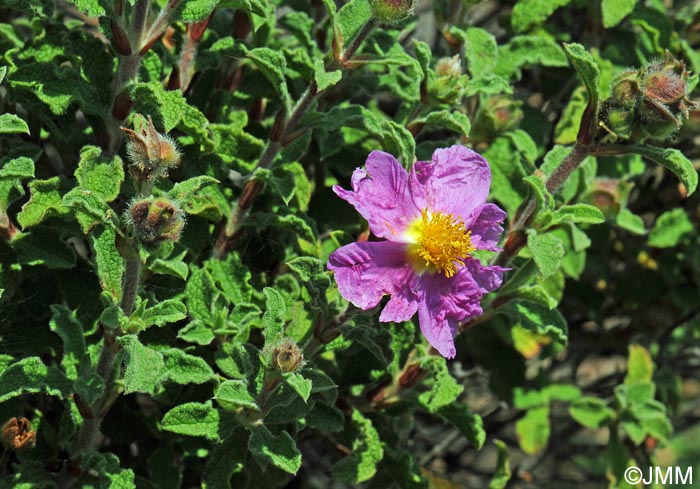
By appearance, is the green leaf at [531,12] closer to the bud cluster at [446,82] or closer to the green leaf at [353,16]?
the bud cluster at [446,82]

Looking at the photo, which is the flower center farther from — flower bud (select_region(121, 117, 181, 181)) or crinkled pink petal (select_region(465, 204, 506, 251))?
flower bud (select_region(121, 117, 181, 181))

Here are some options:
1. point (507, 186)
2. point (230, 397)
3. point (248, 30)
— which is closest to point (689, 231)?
point (507, 186)

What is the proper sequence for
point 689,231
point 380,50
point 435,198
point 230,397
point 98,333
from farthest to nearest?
point 689,231, point 380,50, point 98,333, point 435,198, point 230,397

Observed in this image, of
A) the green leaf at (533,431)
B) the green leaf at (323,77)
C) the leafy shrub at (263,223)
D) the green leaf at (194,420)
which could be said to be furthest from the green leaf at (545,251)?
the green leaf at (533,431)

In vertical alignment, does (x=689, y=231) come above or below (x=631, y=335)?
above

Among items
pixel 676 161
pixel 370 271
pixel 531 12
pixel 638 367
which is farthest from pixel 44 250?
pixel 638 367

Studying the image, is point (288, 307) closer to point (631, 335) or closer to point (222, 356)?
point (222, 356)
